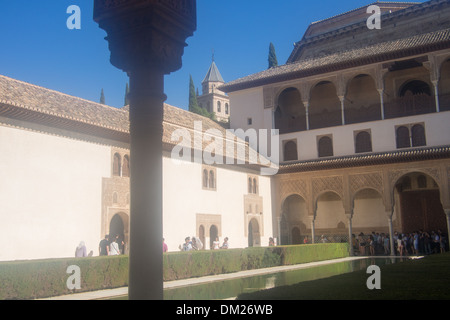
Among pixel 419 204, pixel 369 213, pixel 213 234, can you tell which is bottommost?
pixel 213 234

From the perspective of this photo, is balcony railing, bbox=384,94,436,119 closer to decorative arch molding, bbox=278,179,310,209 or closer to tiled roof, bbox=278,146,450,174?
tiled roof, bbox=278,146,450,174

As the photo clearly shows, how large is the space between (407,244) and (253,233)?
7701mm

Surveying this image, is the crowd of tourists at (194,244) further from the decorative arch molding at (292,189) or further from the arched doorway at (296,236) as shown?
the arched doorway at (296,236)

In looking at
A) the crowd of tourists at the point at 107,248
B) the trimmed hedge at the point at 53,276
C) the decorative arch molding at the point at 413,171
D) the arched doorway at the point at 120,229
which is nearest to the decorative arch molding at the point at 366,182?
the decorative arch molding at the point at 413,171

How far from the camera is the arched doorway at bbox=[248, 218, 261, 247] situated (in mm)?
25000

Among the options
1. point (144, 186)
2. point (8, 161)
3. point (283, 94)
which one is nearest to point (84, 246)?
point (8, 161)

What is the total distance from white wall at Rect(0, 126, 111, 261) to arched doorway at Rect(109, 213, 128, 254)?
1.50 meters

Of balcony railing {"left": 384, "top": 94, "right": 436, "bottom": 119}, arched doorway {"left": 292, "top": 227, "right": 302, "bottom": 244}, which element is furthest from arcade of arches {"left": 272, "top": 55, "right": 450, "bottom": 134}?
arched doorway {"left": 292, "top": 227, "right": 302, "bottom": 244}

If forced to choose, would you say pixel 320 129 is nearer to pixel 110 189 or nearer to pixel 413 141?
pixel 413 141

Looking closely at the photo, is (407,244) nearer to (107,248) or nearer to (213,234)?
(213,234)

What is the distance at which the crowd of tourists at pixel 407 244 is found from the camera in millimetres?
23472

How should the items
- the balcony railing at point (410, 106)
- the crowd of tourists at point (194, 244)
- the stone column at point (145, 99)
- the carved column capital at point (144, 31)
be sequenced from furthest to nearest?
the balcony railing at point (410, 106) < the crowd of tourists at point (194, 244) < the carved column capital at point (144, 31) < the stone column at point (145, 99)

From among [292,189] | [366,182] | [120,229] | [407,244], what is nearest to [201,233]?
[120,229]

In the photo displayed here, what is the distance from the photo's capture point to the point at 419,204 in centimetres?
2589
